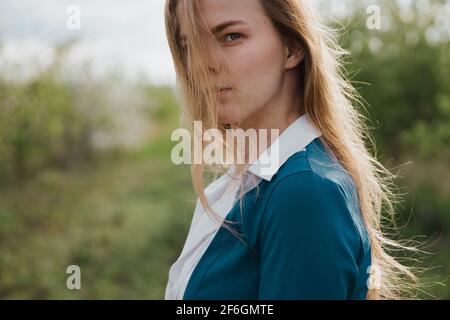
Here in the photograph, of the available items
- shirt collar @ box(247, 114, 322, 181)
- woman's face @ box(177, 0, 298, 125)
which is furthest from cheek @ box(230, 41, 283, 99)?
shirt collar @ box(247, 114, 322, 181)

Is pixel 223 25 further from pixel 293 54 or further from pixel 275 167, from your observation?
pixel 275 167

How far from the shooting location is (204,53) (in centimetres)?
151

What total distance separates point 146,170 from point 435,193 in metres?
5.31

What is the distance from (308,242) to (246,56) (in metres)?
0.52

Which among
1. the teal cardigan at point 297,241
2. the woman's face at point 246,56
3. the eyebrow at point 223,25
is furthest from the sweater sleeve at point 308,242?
the eyebrow at point 223,25

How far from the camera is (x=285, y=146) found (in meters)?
1.47

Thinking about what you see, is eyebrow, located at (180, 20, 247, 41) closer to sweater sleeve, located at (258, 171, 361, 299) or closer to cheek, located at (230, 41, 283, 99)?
cheek, located at (230, 41, 283, 99)

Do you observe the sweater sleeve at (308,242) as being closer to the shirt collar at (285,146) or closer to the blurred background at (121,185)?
the shirt collar at (285,146)

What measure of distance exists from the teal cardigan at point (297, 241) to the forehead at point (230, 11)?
36 cm

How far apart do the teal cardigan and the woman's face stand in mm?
212

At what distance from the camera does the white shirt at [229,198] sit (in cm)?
146

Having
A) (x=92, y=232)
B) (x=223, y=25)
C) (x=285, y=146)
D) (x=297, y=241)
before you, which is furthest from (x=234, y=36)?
(x=92, y=232)

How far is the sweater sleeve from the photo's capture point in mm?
1239
